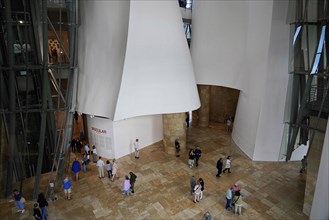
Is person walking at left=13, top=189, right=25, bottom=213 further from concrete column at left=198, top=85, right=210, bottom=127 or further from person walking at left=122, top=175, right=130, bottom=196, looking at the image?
concrete column at left=198, top=85, right=210, bottom=127

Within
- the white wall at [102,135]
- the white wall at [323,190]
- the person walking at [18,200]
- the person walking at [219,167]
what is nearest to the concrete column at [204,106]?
the person walking at [219,167]

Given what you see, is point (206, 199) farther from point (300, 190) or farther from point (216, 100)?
point (216, 100)

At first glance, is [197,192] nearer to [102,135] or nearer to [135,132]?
[135,132]

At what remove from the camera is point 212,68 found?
14703mm

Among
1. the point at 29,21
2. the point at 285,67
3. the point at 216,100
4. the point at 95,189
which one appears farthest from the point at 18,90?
the point at 216,100

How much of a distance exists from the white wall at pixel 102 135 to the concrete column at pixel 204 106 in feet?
24.6

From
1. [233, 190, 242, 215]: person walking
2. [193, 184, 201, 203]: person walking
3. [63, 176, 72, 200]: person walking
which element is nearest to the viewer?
[233, 190, 242, 215]: person walking

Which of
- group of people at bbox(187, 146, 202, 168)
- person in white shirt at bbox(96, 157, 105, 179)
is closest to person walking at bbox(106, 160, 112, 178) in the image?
person in white shirt at bbox(96, 157, 105, 179)

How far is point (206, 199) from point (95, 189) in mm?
4521

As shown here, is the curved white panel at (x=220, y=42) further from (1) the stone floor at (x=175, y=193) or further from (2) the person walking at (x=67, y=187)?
(2) the person walking at (x=67, y=187)

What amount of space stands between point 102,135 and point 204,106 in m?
7.93

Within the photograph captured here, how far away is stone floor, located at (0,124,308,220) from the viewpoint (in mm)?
8469

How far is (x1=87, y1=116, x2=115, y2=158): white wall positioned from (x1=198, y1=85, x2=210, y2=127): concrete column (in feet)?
24.6

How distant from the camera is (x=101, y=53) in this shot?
435 inches
